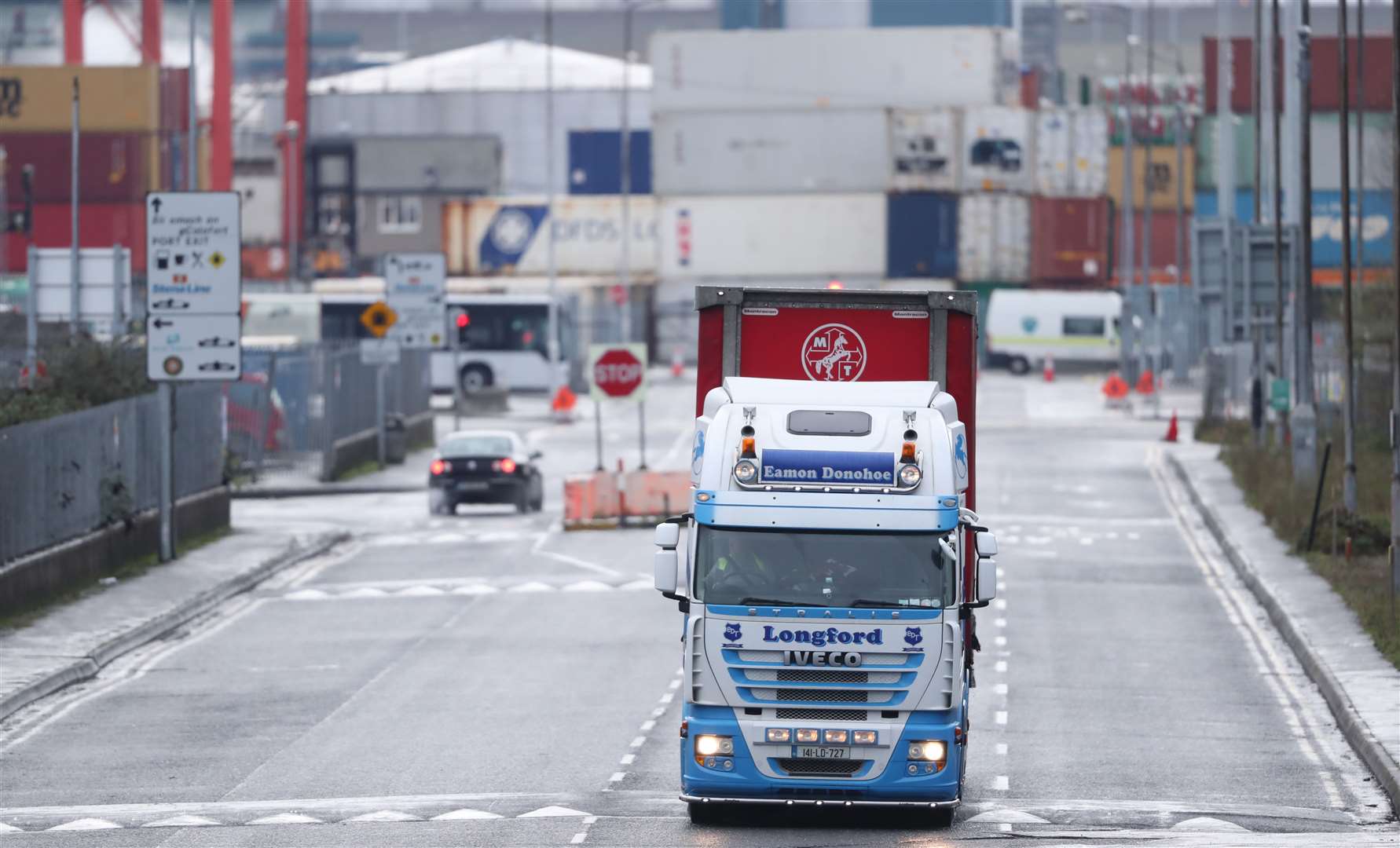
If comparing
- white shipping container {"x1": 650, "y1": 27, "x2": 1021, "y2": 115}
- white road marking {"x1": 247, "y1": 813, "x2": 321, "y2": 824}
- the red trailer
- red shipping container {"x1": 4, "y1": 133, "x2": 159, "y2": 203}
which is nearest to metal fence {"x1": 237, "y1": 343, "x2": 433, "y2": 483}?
the red trailer

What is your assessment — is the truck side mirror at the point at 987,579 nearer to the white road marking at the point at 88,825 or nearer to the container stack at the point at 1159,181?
the white road marking at the point at 88,825

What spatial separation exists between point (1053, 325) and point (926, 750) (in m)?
74.9

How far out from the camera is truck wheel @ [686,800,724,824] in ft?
52.0

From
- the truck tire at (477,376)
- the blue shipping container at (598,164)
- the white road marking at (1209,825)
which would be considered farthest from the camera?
the blue shipping container at (598,164)

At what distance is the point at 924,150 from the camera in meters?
96.1

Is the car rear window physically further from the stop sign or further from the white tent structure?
the white tent structure

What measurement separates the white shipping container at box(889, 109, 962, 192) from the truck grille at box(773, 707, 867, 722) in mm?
81555

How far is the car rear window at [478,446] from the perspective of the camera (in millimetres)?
41750

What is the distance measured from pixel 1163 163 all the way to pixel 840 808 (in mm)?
98453

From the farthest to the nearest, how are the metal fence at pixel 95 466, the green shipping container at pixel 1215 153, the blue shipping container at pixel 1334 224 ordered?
the green shipping container at pixel 1215 153
the blue shipping container at pixel 1334 224
the metal fence at pixel 95 466

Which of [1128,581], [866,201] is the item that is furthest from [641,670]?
[866,201]

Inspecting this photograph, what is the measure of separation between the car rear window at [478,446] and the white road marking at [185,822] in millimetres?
25455

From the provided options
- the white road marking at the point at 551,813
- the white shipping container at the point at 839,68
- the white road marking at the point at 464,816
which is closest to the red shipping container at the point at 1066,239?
the white shipping container at the point at 839,68

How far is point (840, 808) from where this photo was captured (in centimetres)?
1648
